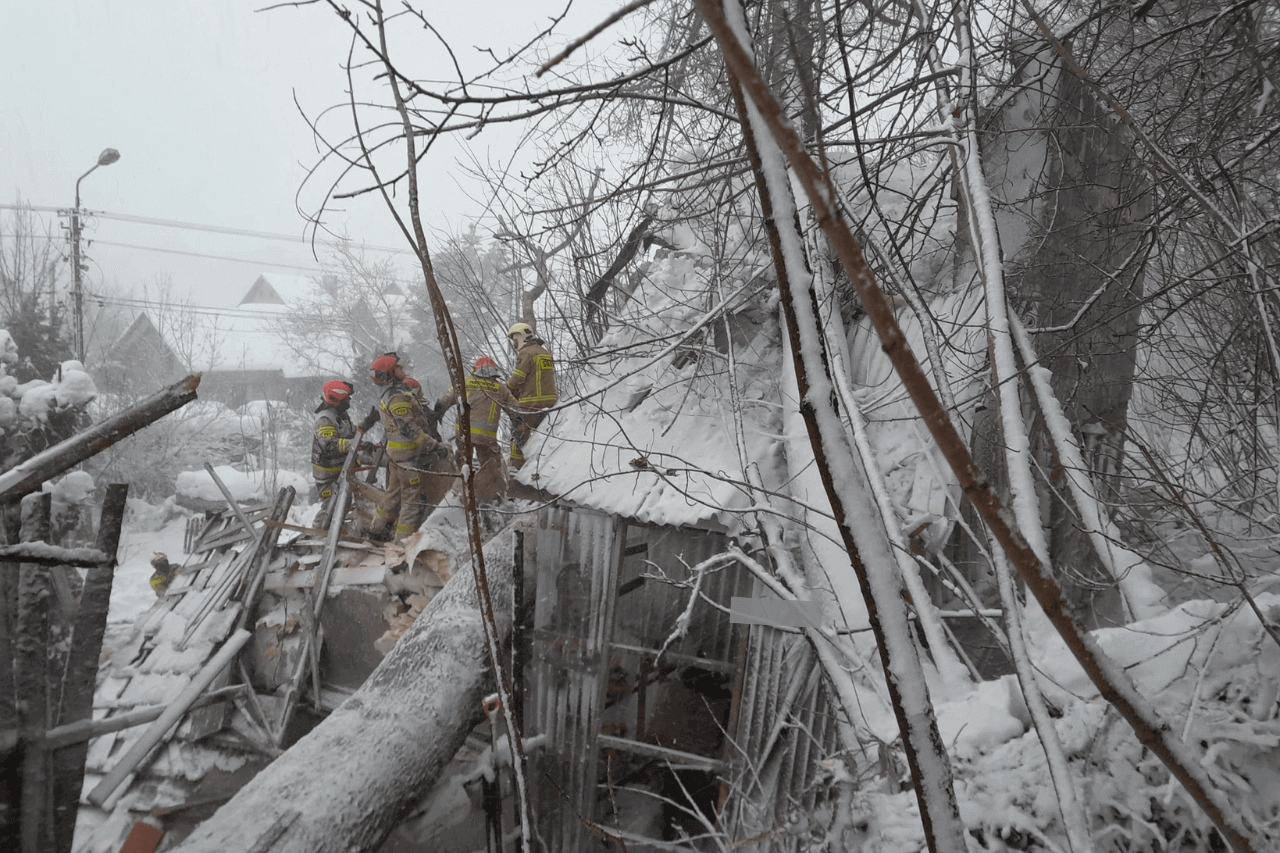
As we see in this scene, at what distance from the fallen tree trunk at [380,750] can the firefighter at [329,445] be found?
3455 mm

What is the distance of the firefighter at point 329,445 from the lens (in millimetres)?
8133

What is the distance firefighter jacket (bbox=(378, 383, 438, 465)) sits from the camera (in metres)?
7.30

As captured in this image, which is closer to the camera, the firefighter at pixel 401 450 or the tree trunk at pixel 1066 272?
the tree trunk at pixel 1066 272

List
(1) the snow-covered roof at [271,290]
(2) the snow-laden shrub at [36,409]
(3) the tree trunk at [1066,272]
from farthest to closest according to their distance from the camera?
(1) the snow-covered roof at [271,290]
(2) the snow-laden shrub at [36,409]
(3) the tree trunk at [1066,272]

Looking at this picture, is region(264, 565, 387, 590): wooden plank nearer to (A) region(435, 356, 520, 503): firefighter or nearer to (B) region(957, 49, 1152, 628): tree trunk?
(A) region(435, 356, 520, 503): firefighter

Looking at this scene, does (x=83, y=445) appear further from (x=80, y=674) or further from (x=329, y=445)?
(x=329, y=445)

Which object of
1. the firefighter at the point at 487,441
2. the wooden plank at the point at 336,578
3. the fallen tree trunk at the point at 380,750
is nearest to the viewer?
the fallen tree trunk at the point at 380,750

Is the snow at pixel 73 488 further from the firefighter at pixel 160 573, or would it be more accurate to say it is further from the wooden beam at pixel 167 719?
the firefighter at pixel 160 573

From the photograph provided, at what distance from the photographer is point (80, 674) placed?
5.85ft

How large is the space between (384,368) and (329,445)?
1.61 meters

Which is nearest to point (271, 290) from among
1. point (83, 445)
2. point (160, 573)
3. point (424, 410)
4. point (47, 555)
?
point (160, 573)

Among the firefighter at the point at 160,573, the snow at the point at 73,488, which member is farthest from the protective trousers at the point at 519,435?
the firefighter at the point at 160,573

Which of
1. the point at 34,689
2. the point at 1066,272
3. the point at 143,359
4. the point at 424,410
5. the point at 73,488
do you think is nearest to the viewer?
the point at 34,689

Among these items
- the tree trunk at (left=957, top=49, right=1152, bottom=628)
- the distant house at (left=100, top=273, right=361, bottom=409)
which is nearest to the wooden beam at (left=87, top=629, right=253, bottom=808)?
the tree trunk at (left=957, top=49, right=1152, bottom=628)
